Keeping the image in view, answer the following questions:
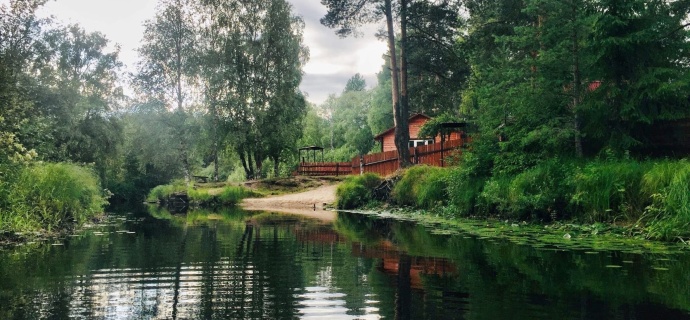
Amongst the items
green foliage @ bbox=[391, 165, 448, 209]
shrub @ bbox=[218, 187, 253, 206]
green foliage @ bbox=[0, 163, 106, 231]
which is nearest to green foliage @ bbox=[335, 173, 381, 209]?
green foliage @ bbox=[391, 165, 448, 209]

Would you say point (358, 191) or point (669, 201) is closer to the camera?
point (669, 201)

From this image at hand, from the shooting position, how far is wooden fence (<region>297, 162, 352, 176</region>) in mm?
46719

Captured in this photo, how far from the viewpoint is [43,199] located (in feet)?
44.2

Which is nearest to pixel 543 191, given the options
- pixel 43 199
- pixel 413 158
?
pixel 43 199

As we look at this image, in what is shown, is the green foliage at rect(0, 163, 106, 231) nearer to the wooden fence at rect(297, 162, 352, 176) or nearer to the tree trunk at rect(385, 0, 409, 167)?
the tree trunk at rect(385, 0, 409, 167)

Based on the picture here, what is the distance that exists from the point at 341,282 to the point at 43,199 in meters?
10.5

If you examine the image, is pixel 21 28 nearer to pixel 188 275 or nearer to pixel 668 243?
pixel 188 275

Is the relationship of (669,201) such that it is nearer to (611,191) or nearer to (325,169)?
(611,191)

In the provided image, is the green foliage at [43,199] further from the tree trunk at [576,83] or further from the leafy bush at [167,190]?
the leafy bush at [167,190]

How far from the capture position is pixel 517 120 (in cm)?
1631

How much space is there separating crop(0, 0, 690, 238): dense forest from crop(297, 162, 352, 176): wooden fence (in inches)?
76.8

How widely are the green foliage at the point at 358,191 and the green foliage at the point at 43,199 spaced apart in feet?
41.7

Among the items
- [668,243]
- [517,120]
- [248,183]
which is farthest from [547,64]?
[248,183]

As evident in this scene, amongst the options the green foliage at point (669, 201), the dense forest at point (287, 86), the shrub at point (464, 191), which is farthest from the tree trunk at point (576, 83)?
the green foliage at point (669, 201)
